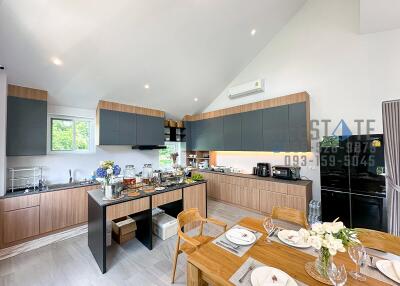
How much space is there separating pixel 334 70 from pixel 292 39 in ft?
3.91

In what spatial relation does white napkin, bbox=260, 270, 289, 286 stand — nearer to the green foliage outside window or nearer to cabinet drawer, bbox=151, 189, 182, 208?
cabinet drawer, bbox=151, 189, 182, 208

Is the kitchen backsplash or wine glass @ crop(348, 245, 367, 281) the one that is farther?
the kitchen backsplash

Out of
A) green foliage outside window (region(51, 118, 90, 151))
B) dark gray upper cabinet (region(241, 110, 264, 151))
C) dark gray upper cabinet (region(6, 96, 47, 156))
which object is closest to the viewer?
dark gray upper cabinet (region(6, 96, 47, 156))

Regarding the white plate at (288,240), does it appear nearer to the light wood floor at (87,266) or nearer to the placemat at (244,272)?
the placemat at (244,272)

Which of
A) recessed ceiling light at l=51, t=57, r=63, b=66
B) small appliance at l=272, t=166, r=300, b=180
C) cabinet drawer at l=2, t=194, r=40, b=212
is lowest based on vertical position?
cabinet drawer at l=2, t=194, r=40, b=212

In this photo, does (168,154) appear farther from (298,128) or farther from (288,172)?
(298,128)

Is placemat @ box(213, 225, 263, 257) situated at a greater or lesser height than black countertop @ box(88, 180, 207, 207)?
lesser

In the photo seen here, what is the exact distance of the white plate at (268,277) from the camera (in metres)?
0.94

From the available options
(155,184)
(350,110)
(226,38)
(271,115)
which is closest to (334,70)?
(350,110)

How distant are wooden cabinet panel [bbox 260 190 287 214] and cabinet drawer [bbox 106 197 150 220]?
249 cm

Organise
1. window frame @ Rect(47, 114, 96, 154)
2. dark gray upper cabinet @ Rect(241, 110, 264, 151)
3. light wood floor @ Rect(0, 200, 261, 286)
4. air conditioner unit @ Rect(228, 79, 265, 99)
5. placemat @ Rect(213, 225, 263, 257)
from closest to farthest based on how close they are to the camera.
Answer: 1. placemat @ Rect(213, 225, 263, 257)
2. light wood floor @ Rect(0, 200, 261, 286)
3. window frame @ Rect(47, 114, 96, 154)
4. dark gray upper cabinet @ Rect(241, 110, 264, 151)
5. air conditioner unit @ Rect(228, 79, 265, 99)

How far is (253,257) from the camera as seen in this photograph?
1187 millimetres

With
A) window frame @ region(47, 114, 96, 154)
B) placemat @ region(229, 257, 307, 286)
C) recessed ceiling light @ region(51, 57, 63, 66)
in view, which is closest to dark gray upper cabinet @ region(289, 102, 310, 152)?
placemat @ region(229, 257, 307, 286)

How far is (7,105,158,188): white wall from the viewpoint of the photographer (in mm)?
3147
